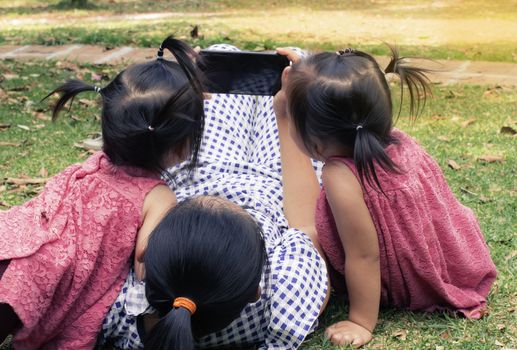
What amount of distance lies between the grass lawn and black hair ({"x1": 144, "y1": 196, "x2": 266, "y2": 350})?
482cm

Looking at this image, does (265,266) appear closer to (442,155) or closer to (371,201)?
(371,201)

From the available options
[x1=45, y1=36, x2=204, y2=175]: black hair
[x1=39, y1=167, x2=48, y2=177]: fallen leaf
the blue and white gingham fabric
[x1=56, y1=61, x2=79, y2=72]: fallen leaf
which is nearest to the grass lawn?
[x1=56, y1=61, x2=79, y2=72]: fallen leaf

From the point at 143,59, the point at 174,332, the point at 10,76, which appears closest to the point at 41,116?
the point at 10,76

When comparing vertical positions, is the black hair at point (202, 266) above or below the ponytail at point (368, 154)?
below

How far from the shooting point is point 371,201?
243cm

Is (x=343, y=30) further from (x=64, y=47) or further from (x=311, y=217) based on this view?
(x=311, y=217)

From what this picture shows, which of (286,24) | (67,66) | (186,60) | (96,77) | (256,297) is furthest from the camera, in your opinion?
(286,24)

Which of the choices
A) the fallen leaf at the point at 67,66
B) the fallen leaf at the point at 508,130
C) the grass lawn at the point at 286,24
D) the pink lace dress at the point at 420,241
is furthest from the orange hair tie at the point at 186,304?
the grass lawn at the point at 286,24

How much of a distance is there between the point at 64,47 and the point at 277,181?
4864 millimetres

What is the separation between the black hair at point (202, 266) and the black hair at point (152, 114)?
1.25 ft

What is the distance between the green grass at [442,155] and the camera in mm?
2505

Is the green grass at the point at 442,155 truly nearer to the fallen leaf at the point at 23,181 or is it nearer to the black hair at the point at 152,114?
the fallen leaf at the point at 23,181

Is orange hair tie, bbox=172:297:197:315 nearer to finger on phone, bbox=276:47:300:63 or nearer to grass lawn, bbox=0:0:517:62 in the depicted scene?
finger on phone, bbox=276:47:300:63

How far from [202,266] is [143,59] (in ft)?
16.7
